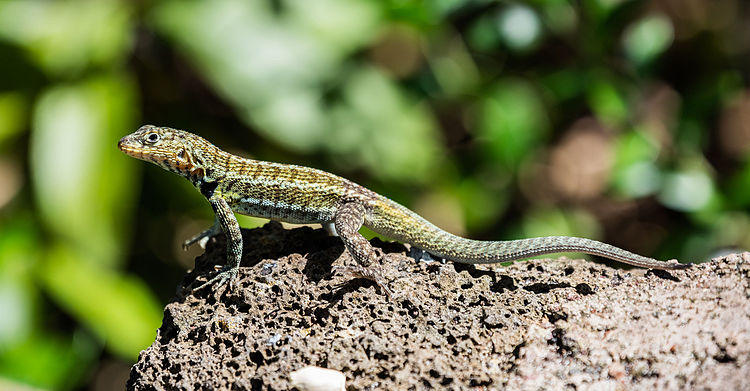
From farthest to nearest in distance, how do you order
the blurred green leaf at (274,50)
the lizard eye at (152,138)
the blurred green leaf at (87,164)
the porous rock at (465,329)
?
the blurred green leaf at (274,50) < the blurred green leaf at (87,164) < the lizard eye at (152,138) < the porous rock at (465,329)

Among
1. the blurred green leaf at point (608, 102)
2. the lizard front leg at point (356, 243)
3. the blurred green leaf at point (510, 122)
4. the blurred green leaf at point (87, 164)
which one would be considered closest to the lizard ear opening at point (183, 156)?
the lizard front leg at point (356, 243)

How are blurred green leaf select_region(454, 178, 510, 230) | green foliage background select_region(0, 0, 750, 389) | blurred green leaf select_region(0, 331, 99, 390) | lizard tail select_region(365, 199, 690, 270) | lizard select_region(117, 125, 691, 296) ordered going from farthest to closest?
blurred green leaf select_region(454, 178, 510, 230)
blurred green leaf select_region(0, 331, 99, 390)
green foliage background select_region(0, 0, 750, 389)
lizard select_region(117, 125, 691, 296)
lizard tail select_region(365, 199, 690, 270)

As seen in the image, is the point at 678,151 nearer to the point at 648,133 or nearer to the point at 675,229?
the point at 648,133

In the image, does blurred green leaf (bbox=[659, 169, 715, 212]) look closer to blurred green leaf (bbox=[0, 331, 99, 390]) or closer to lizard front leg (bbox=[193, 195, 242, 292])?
lizard front leg (bbox=[193, 195, 242, 292])

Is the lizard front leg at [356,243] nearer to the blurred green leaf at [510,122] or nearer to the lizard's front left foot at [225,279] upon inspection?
the lizard's front left foot at [225,279]

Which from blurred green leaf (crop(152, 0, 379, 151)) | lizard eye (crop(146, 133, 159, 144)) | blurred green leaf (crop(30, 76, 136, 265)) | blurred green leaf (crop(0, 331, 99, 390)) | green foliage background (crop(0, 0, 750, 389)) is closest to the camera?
lizard eye (crop(146, 133, 159, 144))

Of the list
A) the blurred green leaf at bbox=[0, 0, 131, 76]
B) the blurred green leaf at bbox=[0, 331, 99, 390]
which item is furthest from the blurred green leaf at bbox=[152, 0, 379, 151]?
the blurred green leaf at bbox=[0, 331, 99, 390]

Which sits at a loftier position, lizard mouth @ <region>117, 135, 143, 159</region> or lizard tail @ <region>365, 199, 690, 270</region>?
lizard tail @ <region>365, 199, 690, 270</region>

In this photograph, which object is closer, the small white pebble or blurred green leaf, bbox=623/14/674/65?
the small white pebble

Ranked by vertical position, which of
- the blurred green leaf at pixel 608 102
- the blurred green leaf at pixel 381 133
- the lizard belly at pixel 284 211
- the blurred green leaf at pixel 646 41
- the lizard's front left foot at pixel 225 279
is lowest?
the lizard's front left foot at pixel 225 279
